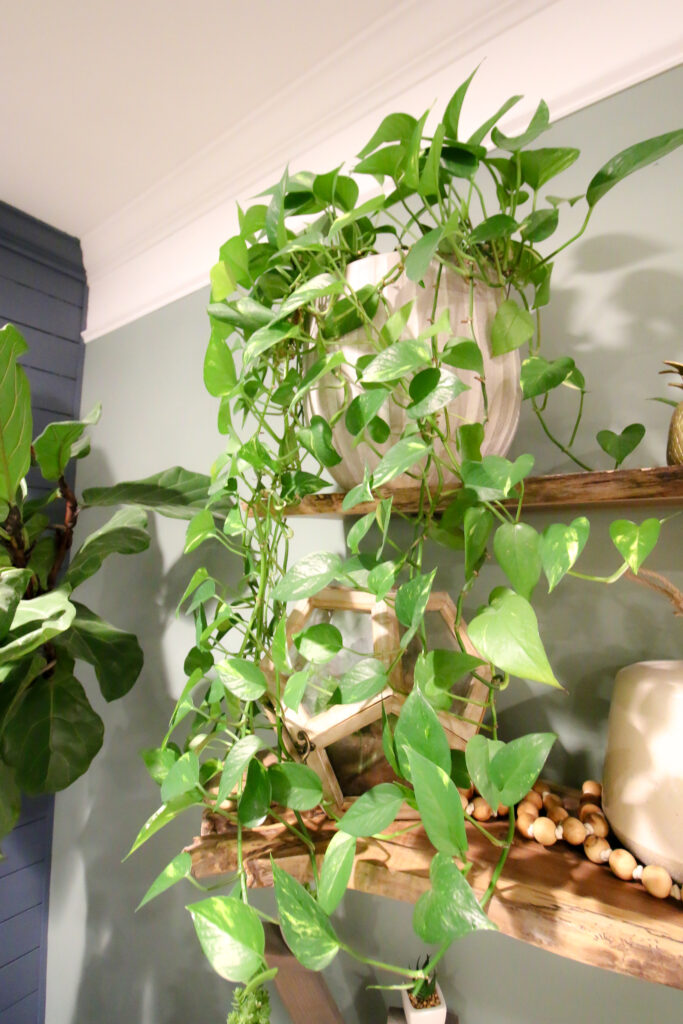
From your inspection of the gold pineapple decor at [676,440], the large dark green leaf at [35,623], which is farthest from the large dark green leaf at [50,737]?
the gold pineapple decor at [676,440]

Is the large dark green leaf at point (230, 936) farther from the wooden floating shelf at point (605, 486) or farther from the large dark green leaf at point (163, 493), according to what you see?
the large dark green leaf at point (163, 493)

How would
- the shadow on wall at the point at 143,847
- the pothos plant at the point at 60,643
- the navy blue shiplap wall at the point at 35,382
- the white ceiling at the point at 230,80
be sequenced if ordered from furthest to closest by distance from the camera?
the navy blue shiplap wall at the point at 35,382 < the shadow on wall at the point at 143,847 < the pothos plant at the point at 60,643 < the white ceiling at the point at 230,80

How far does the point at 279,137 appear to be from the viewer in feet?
3.81

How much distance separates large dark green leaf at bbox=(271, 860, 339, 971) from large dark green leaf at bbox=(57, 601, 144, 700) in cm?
76

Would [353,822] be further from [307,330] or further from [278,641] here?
[307,330]

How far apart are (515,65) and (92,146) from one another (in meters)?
0.93

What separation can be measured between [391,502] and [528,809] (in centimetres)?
39

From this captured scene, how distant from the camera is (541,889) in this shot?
1.69 ft

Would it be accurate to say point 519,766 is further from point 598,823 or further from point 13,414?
point 13,414

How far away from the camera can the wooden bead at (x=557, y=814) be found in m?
0.61

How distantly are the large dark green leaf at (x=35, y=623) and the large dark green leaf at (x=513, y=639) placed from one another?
1.65 feet

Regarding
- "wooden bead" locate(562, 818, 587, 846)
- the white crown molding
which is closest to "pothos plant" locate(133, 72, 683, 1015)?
"wooden bead" locate(562, 818, 587, 846)

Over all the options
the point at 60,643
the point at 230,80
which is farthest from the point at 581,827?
the point at 230,80

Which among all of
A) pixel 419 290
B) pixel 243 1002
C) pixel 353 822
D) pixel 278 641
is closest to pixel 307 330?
pixel 419 290
